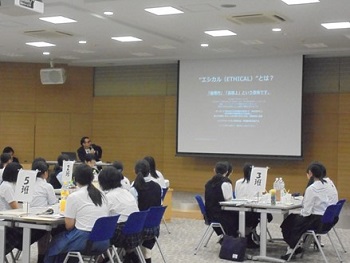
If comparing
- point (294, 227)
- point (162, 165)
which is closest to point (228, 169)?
point (294, 227)

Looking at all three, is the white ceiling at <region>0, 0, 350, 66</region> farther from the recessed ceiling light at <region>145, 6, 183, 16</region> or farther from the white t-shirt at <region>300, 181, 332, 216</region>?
the white t-shirt at <region>300, 181, 332, 216</region>

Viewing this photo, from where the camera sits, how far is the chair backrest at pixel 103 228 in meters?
5.16

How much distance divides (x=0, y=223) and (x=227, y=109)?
928 centimetres

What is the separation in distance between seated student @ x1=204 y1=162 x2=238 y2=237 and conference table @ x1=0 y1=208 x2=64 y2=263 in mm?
2581

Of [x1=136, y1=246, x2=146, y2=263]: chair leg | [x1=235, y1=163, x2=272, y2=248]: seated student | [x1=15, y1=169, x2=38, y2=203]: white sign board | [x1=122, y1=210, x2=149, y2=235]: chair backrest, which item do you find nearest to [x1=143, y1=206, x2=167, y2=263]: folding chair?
[x1=136, y1=246, x2=146, y2=263]: chair leg

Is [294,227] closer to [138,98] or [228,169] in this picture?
[228,169]

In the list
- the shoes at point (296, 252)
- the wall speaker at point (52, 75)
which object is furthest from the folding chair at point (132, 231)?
the wall speaker at point (52, 75)

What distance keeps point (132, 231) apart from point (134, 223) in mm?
93

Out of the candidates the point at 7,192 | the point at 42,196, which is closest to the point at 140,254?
the point at 42,196

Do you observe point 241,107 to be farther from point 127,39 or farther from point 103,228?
point 103,228

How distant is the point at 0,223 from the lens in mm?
5590

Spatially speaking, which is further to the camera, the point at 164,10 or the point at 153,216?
the point at 164,10

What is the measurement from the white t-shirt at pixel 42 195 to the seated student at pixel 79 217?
49.7 inches

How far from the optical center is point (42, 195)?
6535mm
